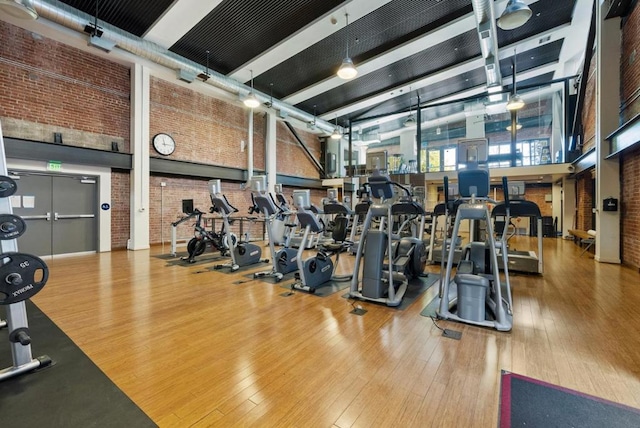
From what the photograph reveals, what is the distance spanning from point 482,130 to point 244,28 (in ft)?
33.1

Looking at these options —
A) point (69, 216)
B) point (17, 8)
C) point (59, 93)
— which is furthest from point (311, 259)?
point (59, 93)

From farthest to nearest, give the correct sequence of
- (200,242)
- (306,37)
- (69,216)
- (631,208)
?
(306,37)
(69,216)
(200,242)
(631,208)

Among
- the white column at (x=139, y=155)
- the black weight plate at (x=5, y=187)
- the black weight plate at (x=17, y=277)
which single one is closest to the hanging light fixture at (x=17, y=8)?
the white column at (x=139, y=155)

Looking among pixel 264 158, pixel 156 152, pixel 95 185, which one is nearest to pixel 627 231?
pixel 264 158

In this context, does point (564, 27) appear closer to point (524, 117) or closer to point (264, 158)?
point (524, 117)

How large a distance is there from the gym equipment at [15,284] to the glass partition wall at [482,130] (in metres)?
8.12

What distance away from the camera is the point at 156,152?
8.48 metres

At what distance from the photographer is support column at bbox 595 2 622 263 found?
6031mm

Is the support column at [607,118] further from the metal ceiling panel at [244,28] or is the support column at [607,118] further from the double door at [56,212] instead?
the double door at [56,212]

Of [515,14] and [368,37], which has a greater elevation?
[368,37]

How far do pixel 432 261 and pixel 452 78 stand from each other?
7737mm

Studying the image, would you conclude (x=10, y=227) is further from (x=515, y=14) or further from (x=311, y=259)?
(x=515, y=14)

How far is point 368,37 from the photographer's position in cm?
739

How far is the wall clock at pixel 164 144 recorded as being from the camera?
333 inches
